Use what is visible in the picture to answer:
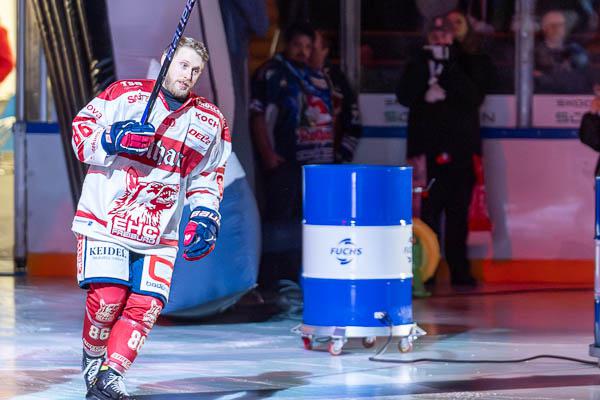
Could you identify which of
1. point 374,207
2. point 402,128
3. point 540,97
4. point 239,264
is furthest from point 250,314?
point 540,97

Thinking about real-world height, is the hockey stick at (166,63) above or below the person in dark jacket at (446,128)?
above

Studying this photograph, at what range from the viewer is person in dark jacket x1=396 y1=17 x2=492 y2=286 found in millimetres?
11172

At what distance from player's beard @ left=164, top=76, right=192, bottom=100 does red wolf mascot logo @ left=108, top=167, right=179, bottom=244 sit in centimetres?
38

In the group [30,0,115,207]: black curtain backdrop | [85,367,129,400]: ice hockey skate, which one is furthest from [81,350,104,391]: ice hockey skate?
[30,0,115,207]: black curtain backdrop

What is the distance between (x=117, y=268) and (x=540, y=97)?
21.8 ft

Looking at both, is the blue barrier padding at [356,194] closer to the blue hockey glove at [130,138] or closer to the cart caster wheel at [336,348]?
the cart caster wheel at [336,348]

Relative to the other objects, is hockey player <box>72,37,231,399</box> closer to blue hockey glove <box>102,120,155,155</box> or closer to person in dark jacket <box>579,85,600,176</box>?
blue hockey glove <box>102,120,155,155</box>

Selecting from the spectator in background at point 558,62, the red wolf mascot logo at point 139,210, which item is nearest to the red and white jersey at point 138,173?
the red wolf mascot logo at point 139,210

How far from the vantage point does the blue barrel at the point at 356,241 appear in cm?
777

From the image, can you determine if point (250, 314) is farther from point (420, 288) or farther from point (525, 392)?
point (525, 392)

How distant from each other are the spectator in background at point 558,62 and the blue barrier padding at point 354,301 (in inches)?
178

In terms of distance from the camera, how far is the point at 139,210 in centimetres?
605

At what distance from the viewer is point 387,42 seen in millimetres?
12023

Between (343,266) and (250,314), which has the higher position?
(343,266)
